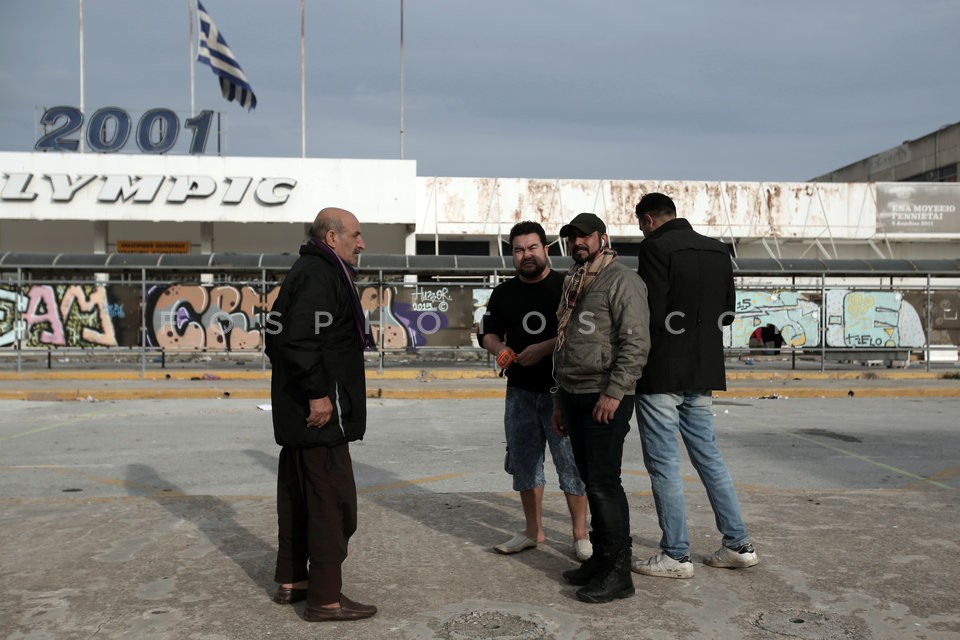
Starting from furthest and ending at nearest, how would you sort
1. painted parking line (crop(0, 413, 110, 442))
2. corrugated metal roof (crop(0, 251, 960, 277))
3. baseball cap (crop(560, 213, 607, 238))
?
corrugated metal roof (crop(0, 251, 960, 277)), painted parking line (crop(0, 413, 110, 442)), baseball cap (crop(560, 213, 607, 238))

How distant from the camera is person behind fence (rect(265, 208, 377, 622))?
3.95m

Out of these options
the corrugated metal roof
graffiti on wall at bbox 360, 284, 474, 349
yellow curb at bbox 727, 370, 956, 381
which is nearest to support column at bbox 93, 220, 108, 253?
the corrugated metal roof

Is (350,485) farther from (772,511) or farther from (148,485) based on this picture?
(148,485)

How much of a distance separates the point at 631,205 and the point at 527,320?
27.4 meters

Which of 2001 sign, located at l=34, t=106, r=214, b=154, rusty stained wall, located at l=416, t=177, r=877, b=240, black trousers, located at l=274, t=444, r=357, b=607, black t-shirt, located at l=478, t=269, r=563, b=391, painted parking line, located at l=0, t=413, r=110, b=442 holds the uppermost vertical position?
2001 sign, located at l=34, t=106, r=214, b=154

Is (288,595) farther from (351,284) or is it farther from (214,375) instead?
(214,375)

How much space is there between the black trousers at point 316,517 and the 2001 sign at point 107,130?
2853 cm

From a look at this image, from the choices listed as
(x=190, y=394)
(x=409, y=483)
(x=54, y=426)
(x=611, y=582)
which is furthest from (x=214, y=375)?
(x=611, y=582)

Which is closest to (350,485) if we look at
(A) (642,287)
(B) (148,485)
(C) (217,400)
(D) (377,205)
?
(A) (642,287)

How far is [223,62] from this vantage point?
105 feet

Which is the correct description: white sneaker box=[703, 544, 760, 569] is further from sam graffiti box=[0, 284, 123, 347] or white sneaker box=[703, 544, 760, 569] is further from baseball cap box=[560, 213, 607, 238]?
sam graffiti box=[0, 284, 123, 347]

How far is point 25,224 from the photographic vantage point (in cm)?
3195

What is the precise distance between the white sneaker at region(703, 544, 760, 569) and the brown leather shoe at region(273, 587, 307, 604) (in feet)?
7.00

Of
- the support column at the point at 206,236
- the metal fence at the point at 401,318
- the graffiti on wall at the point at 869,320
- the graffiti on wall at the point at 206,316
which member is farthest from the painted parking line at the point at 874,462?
the support column at the point at 206,236
